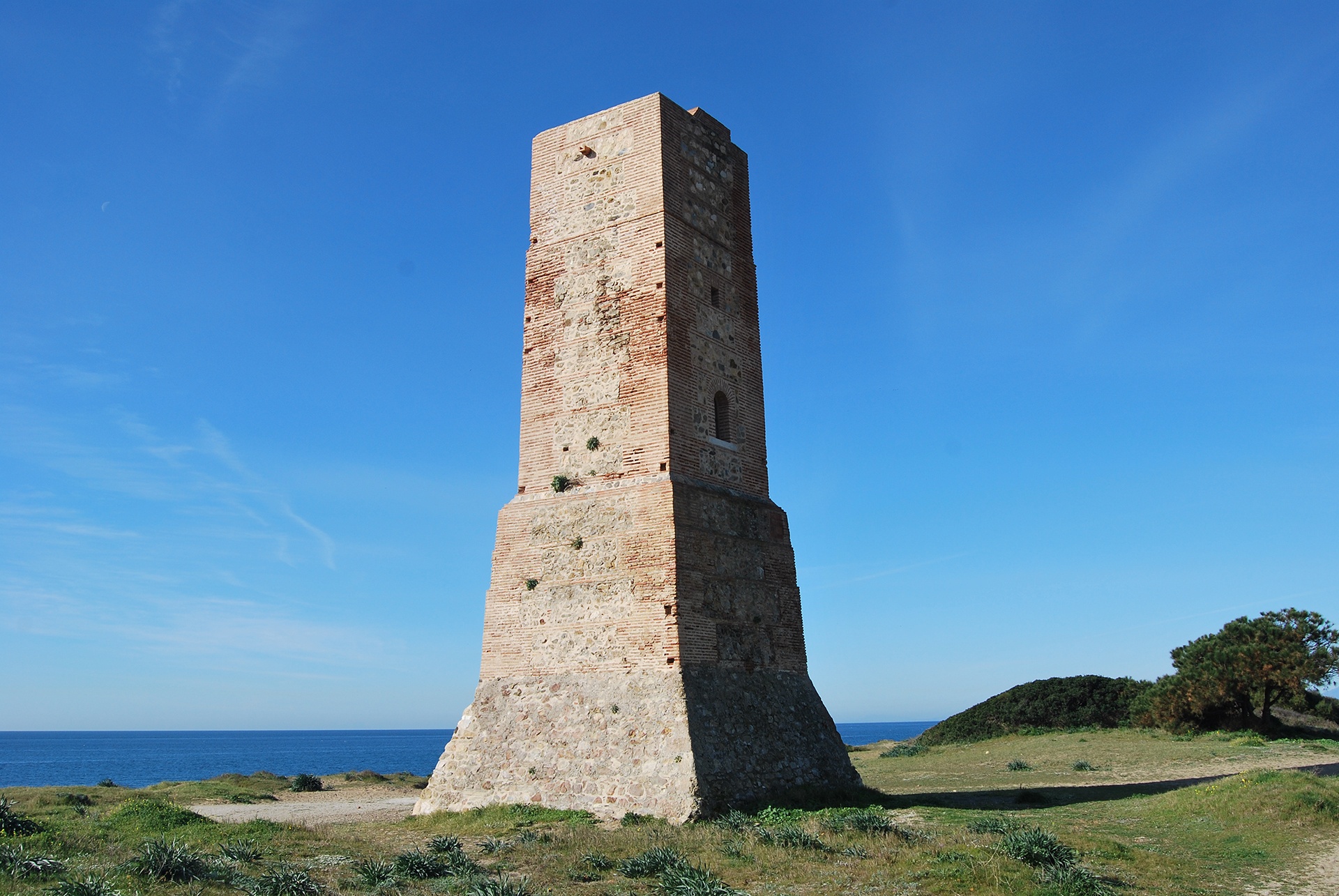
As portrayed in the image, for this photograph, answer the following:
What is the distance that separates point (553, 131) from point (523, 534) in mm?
6954

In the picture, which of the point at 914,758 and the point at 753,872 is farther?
the point at 914,758

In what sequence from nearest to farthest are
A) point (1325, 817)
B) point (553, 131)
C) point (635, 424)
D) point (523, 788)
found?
point (1325, 817), point (523, 788), point (635, 424), point (553, 131)

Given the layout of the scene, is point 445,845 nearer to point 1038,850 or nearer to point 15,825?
point 15,825

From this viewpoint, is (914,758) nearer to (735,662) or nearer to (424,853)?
(735,662)

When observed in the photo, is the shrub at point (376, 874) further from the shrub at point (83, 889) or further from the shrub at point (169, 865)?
the shrub at point (83, 889)

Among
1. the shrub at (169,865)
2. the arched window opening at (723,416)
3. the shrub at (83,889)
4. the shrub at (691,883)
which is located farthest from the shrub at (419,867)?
the arched window opening at (723,416)

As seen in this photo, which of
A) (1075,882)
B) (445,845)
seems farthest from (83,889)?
(1075,882)

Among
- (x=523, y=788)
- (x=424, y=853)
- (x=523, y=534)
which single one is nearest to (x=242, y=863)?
(x=424, y=853)

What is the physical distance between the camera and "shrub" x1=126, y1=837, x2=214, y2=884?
25.4 feet

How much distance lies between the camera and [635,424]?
45.7 ft

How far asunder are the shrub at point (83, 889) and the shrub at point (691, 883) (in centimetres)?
420

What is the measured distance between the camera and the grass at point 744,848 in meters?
8.07

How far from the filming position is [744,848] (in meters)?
9.91

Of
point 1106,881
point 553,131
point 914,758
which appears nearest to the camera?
point 1106,881
